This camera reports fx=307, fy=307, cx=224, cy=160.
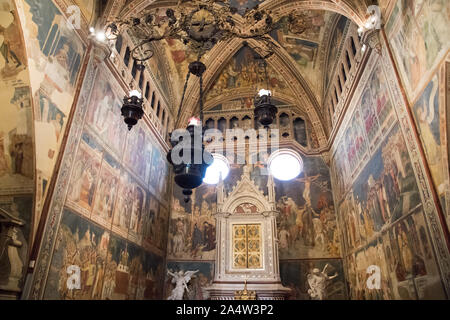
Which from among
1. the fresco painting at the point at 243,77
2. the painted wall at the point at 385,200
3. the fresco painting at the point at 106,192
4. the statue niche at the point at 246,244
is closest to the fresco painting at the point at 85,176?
the fresco painting at the point at 106,192

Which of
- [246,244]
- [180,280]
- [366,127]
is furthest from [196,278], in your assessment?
[366,127]

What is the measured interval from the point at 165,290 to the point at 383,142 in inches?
438

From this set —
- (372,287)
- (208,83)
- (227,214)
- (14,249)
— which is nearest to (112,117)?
(14,249)

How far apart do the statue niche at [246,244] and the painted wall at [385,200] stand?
3194mm

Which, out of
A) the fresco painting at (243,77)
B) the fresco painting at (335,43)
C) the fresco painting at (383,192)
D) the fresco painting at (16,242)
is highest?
the fresco painting at (243,77)

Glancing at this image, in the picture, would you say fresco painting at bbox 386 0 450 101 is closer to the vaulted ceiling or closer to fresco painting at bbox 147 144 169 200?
the vaulted ceiling

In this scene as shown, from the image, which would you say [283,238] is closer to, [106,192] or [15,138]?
[106,192]

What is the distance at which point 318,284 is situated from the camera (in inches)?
506

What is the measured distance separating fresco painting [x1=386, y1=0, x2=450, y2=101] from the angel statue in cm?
1144

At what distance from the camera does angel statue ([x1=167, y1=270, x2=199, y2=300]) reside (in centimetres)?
1367

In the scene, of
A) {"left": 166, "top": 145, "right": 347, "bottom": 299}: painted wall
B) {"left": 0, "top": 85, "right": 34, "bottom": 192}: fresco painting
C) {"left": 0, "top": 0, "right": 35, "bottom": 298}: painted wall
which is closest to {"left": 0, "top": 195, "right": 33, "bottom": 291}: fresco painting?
{"left": 0, "top": 0, "right": 35, "bottom": 298}: painted wall

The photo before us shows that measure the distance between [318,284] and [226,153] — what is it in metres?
7.87

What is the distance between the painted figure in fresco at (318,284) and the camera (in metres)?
12.7

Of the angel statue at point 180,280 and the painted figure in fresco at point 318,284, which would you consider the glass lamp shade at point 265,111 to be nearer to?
the painted figure in fresco at point 318,284
